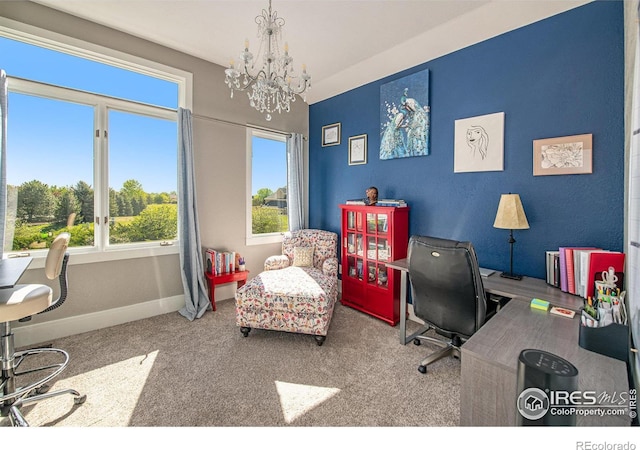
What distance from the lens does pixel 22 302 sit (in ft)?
4.63

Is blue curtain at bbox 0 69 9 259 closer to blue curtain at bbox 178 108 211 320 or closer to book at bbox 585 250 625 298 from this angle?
blue curtain at bbox 178 108 211 320

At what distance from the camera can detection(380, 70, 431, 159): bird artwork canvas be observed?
8.96ft

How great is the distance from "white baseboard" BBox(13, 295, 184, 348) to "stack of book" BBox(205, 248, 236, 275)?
1.56 feet

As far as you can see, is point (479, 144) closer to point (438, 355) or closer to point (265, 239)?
point (438, 355)

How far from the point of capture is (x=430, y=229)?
2764mm

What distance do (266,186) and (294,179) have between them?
1.36ft

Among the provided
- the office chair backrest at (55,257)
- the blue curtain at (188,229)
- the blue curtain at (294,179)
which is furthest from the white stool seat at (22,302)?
the blue curtain at (294,179)

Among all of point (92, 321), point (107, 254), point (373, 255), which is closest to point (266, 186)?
point (373, 255)

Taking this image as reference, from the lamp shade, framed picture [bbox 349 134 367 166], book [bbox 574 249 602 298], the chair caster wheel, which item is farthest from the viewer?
framed picture [bbox 349 134 367 166]

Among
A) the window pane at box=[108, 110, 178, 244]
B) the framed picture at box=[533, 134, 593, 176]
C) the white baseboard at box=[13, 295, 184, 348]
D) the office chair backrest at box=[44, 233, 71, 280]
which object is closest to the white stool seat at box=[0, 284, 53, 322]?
the office chair backrest at box=[44, 233, 71, 280]

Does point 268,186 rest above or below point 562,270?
above

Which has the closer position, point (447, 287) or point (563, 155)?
point (447, 287)

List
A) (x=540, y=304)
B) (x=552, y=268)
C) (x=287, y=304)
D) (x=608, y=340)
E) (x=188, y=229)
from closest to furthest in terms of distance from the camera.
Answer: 1. (x=608, y=340)
2. (x=540, y=304)
3. (x=552, y=268)
4. (x=287, y=304)
5. (x=188, y=229)

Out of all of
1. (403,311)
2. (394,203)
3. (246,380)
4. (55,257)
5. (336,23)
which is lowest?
(246,380)
